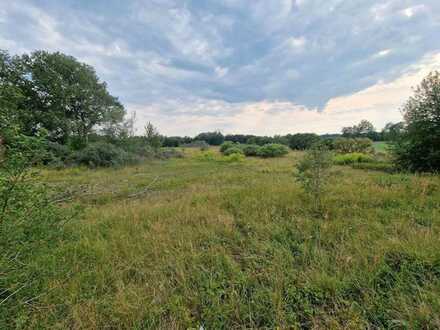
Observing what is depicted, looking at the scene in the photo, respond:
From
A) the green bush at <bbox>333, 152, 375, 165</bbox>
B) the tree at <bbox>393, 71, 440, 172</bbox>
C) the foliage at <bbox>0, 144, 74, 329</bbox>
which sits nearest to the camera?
the foliage at <bbox>0, 144, 74, 329</bbox>

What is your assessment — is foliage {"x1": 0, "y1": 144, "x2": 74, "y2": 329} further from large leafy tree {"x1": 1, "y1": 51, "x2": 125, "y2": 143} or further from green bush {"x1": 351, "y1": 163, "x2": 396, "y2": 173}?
large leafy tree {"x1": 1, "y1": 51, "x2": 125, "y2": 143}

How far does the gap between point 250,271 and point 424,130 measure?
13303 mm

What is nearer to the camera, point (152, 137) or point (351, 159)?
point (351, 159)

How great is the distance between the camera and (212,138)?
196ft

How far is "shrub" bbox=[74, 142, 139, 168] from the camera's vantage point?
14.0 metres

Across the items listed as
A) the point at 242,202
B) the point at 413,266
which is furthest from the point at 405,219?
the point at 242,202

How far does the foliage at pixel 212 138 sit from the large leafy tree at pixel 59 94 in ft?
130

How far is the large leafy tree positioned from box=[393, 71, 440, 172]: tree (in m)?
26.2

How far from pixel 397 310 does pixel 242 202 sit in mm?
3129

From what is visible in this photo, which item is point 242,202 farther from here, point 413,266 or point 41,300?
point 41,300

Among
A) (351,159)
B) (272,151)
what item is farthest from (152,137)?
(351,159)

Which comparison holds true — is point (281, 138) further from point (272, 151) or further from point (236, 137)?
point (272, 151)

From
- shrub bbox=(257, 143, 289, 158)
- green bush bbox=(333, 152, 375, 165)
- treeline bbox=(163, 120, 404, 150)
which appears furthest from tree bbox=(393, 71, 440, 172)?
treeline bbox=(163, 120, 404, 150)

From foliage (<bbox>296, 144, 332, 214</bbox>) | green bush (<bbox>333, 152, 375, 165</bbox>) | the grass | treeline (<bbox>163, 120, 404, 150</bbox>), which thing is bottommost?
the grass
